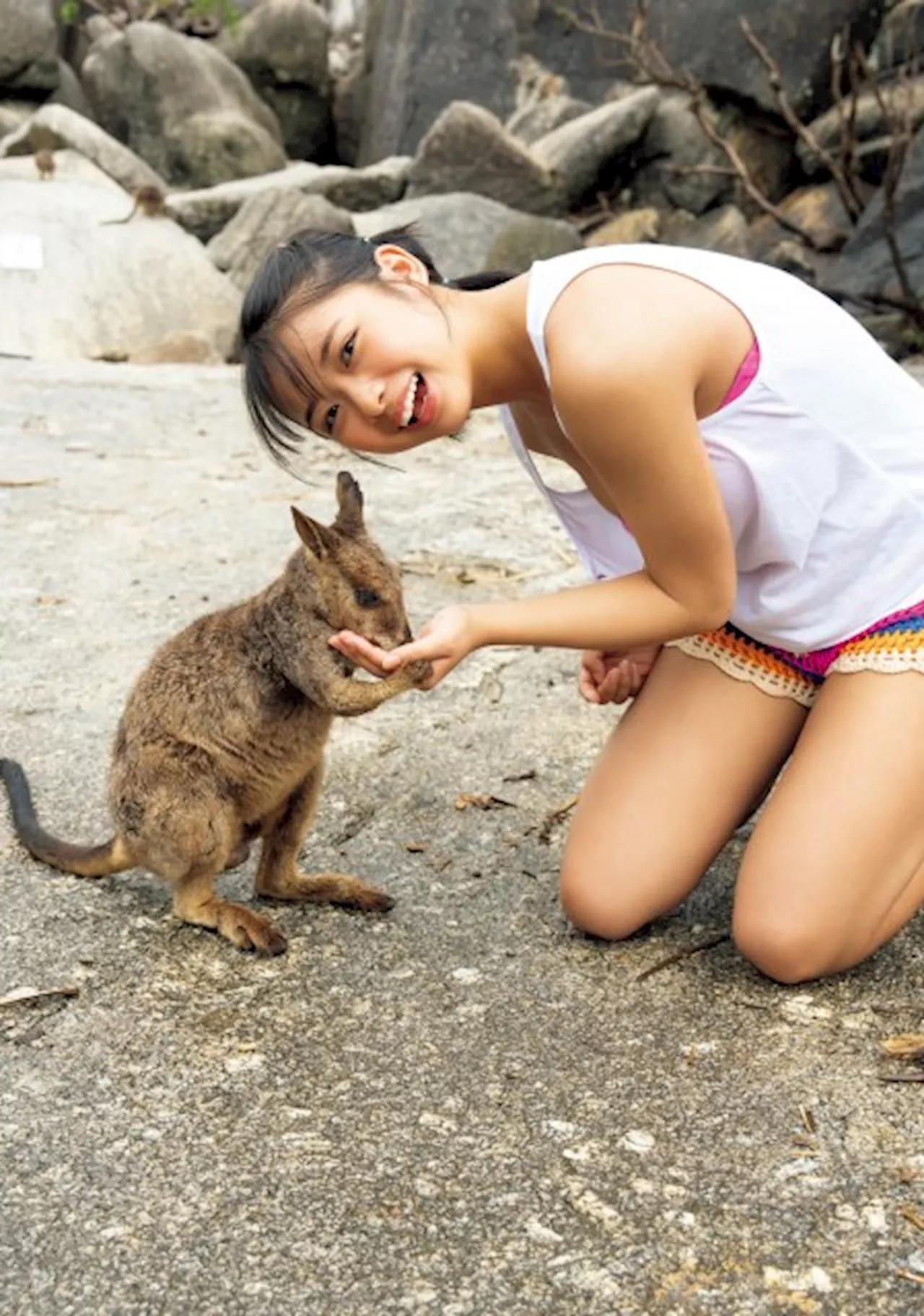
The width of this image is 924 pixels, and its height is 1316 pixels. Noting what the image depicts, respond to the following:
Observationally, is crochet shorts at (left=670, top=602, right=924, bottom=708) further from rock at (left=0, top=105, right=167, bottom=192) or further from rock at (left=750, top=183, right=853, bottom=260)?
rock at (left=0, top=105, right=167, bottom=192)

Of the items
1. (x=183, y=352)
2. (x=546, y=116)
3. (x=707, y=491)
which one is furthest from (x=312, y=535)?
(x=546, y=116)

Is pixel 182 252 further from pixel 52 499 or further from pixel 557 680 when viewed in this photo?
pixel 557 680

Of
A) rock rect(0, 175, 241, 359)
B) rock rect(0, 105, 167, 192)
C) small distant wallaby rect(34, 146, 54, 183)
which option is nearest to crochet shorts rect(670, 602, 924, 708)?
rock rect(0, 175, 241, 359)

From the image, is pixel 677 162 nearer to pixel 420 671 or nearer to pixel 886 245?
pixel 886 245

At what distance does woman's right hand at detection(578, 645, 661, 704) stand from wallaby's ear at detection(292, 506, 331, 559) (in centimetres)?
64

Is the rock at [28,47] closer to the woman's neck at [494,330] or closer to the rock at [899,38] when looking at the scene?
the rock at [899,38]

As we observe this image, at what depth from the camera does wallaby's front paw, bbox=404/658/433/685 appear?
7.77ft

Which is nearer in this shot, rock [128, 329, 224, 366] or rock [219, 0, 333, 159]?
rock [128, 329, 224, 366]

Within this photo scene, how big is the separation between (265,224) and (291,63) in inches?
250

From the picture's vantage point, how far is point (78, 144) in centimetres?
1357

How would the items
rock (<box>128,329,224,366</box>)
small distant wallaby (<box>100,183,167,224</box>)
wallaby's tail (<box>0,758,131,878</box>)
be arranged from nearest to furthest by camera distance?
wallaby's tail (<box>0,758,131,878</box>), rock (<box>128,329,224,366</box>), small distant wallaby (<box>100,183,167,224</box>)

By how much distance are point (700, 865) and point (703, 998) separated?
1.02ft

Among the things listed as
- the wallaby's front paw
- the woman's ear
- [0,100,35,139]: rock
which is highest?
the woman's ear

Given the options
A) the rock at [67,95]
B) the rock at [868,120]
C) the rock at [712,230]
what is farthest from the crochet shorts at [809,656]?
the rock at [67,95]
